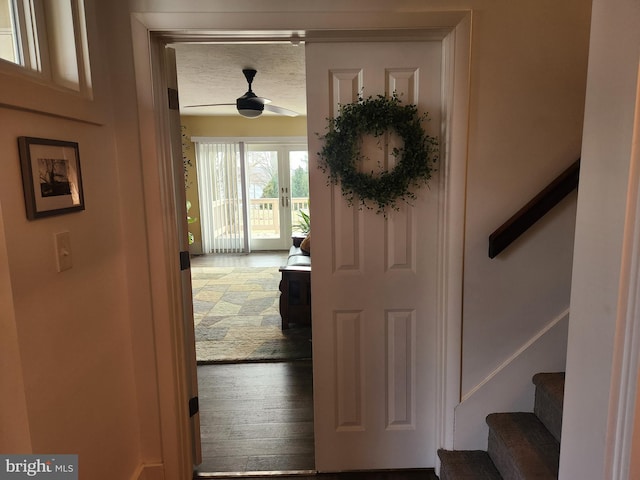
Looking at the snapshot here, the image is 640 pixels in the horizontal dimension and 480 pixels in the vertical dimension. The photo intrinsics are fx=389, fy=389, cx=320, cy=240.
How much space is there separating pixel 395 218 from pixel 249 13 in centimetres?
104

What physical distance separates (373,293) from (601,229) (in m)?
1.03

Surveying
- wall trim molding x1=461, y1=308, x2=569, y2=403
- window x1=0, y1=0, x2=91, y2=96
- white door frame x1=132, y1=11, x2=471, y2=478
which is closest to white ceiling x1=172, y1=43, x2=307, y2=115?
white door frame x1=132, y1=11, x2=471, y2=478

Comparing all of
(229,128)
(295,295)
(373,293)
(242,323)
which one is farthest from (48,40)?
(229,128)

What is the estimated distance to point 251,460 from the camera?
2031mm

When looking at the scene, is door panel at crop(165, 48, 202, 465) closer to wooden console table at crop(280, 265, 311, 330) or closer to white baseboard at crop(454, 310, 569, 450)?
white baseboard at crop(454, 310, 569, 450)

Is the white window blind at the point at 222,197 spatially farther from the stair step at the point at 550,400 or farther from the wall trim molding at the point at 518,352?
the stair step at the point at 550,400

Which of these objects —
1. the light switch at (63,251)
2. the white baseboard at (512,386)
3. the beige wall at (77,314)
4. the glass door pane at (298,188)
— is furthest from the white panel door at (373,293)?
the glass door pane at (298,188)

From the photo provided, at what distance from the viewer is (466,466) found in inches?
68.4

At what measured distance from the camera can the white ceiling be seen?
10.3ft

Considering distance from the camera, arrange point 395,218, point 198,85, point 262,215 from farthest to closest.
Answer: point 262,215 < point 198,85 < point 395,218

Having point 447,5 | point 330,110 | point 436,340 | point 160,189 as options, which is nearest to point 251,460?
point 436,340

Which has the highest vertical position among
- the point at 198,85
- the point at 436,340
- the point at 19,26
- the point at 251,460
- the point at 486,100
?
the point at 198,85

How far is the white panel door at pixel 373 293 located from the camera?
5.52 ft

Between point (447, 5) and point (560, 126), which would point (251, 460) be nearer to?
point (560, 126)
